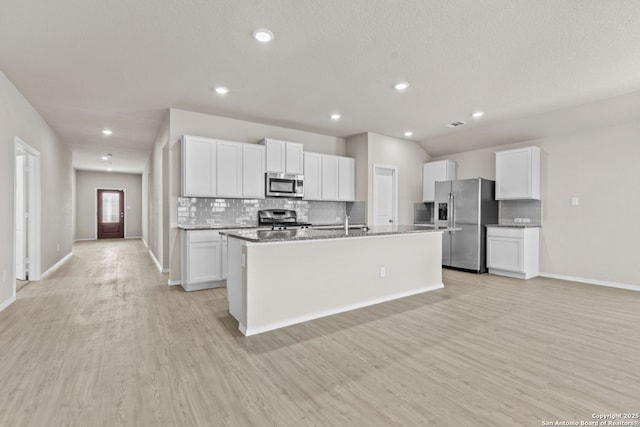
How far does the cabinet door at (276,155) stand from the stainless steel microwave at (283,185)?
0.34 feet

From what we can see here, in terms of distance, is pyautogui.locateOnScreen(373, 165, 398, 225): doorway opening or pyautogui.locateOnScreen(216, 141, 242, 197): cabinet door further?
pyautogui.locateOnScreen(373, 165, 398, 225): doorway opening

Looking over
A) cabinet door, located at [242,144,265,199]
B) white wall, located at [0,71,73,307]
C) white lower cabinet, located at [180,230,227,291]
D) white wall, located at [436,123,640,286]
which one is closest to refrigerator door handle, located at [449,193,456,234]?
white wall, located at [436,123,640,286]

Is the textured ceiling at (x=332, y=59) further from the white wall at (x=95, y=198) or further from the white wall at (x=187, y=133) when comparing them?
the white wall at (x=95, y=198)

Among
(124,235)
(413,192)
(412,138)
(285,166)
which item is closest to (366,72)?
(285,166)

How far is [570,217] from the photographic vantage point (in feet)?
17.6

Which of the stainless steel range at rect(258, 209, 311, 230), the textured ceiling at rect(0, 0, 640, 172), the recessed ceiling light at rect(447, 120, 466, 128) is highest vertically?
the recessed ceiling light at rect(447, 120, 466, 128)

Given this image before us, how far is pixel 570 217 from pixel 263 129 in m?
5.58

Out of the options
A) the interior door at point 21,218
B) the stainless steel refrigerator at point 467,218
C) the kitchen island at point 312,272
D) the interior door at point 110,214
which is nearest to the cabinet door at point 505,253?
the stainless steel refrigerator at point 467,218

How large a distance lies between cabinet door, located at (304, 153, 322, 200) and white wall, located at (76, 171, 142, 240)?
32.8 ft

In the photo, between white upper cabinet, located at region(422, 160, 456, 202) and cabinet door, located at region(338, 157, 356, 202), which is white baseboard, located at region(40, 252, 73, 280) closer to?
cabinet door, located at region(338, 157, 356, 202)

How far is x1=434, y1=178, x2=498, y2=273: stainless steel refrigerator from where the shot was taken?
5.88 metres

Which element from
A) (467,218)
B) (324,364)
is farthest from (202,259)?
(467,218)

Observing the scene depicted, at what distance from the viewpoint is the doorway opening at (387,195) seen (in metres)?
6.74

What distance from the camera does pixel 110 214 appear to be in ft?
41.0
